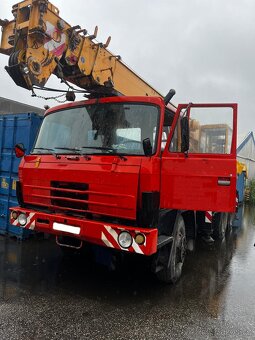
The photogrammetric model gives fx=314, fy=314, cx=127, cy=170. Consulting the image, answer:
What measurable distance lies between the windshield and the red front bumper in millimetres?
855

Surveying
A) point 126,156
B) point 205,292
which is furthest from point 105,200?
point 205,292

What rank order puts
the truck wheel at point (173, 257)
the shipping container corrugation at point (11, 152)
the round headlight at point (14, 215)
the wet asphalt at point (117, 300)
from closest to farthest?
the wet asphalt at point (117, 300), the truck wheel at point (173, 257), the round headlight at point (14, 215), the shipping container corrugation at point (11, 152)

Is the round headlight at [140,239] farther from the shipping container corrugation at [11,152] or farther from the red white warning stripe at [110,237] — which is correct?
the shipping container corrugation at [11,152]

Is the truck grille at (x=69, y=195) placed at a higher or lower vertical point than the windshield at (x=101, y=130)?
lower

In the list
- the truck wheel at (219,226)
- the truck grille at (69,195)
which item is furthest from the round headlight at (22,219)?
the truck wheel at (219,226)

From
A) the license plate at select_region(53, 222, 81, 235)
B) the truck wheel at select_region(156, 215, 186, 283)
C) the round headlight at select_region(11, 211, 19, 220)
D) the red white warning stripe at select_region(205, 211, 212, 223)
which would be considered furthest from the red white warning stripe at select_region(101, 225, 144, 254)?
the red white warning stripe at select_region(205, 211, 212, 223)

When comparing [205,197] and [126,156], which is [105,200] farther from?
[205,197]

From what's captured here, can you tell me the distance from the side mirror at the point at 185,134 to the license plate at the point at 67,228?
5.13 feet

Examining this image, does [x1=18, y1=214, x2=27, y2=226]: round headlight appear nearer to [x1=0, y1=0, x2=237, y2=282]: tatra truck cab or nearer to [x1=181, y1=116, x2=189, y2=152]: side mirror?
[x1=0, y1=0, x2=237, y2=282]: tatra truck cab

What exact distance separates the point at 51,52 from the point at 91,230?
2557 mm

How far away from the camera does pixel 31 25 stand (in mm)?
4164

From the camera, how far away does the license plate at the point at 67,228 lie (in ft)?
12.0

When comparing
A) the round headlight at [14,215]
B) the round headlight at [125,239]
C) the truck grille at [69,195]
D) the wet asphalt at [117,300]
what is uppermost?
the truck grille at [69,195]

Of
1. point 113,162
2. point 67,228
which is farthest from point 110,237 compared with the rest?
point 113,162
